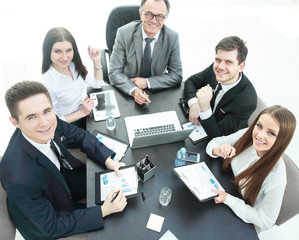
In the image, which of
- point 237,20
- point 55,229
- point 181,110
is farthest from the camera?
point 237,20

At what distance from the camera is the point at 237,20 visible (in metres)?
5.18

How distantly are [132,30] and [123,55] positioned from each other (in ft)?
0.88

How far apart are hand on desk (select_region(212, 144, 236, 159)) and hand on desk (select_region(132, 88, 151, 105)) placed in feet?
2.43

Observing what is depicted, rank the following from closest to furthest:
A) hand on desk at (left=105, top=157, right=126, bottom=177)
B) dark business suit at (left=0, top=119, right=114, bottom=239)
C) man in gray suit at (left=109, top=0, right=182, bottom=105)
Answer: dark business suit at (left=0, top=119, right=114, bottom=239), hand on desk at (left=105, top=157, right=126, bottom=177), man in gray suit at (left=109, top=0, right=182, bottom=105)

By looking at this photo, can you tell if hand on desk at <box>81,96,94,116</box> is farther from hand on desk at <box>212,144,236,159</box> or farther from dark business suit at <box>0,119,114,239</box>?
hand on desk at <box>212,144,236,159</box>

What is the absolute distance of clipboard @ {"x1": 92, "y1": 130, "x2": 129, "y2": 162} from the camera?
1.76m

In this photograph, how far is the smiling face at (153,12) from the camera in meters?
2.16

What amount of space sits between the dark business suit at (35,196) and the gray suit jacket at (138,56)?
3.52ft

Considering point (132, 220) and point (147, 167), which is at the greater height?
point (147, 167)

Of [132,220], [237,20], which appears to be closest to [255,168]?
[132,220]

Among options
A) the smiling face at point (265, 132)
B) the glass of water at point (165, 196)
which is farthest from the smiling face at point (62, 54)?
the smiling face at point (265, 132)

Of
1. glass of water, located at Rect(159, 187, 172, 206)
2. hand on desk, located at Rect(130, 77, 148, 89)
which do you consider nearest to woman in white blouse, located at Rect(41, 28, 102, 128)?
hand on desk, located at Rect(130, 77, 148, 89)

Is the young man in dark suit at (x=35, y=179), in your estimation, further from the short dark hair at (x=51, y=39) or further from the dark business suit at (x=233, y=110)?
the dark business suit at (x=233, y=110)

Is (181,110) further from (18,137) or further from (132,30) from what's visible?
(18,137)
